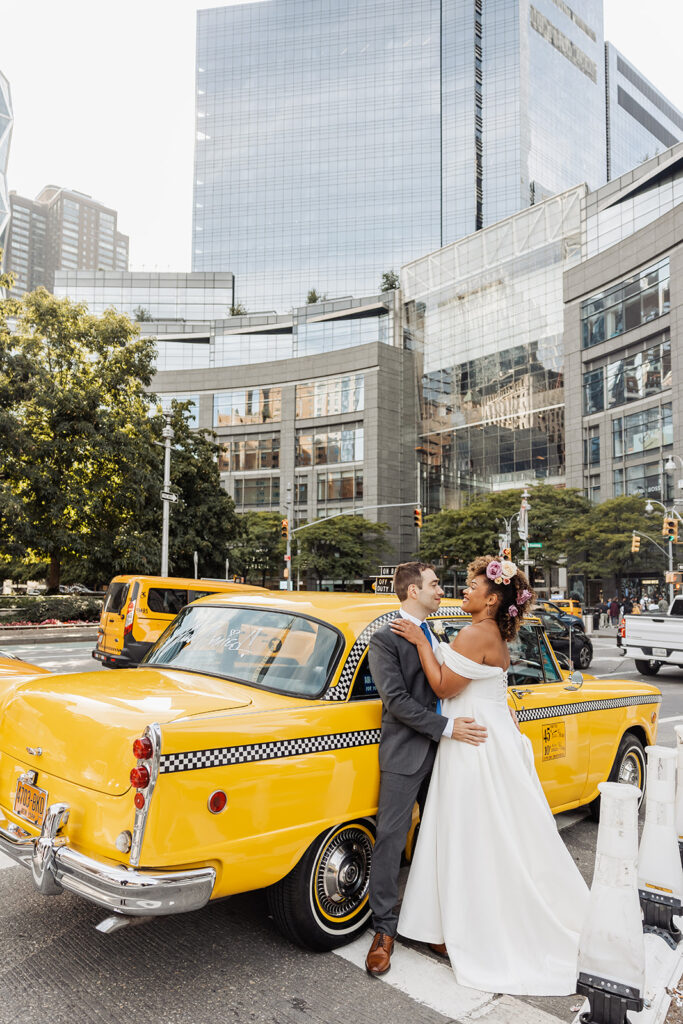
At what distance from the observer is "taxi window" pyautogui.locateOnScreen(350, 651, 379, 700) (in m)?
3.96

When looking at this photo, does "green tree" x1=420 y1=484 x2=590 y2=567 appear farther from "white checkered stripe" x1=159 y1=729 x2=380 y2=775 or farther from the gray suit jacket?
"white checkered stripe" x1=159 y1=729 x2=380 y2=775

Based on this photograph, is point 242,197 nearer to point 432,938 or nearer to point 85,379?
point 85,379

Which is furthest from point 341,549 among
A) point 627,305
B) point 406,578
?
point 406,578

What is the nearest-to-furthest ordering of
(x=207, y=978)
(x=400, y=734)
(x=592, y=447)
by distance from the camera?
(x=207, y=978) → (x=400, y=734) → (x=592, y=447)

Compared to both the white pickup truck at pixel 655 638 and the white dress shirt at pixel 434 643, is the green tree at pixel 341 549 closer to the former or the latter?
the white pickup truck at pixel 655 638

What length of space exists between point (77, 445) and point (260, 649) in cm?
2722

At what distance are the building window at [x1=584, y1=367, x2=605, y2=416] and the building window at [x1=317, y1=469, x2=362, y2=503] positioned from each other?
79.9 ft

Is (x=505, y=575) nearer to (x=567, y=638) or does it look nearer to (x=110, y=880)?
(x=110, y=880)

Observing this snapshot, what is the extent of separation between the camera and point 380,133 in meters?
127

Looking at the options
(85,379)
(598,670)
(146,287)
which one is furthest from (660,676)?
(146,287)

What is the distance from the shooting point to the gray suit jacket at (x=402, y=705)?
11.9 feet

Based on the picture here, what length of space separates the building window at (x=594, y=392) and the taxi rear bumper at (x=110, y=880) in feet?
193

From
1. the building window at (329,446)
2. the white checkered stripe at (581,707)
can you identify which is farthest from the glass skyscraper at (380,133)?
the white checkered stripe at (581,707)

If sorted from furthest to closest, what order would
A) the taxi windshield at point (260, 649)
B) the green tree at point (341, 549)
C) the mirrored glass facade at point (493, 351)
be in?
the mirrored glass facade at point (493, 351)
the green tree at point (341, 549)
the taxi windshield at point (260, 649)
